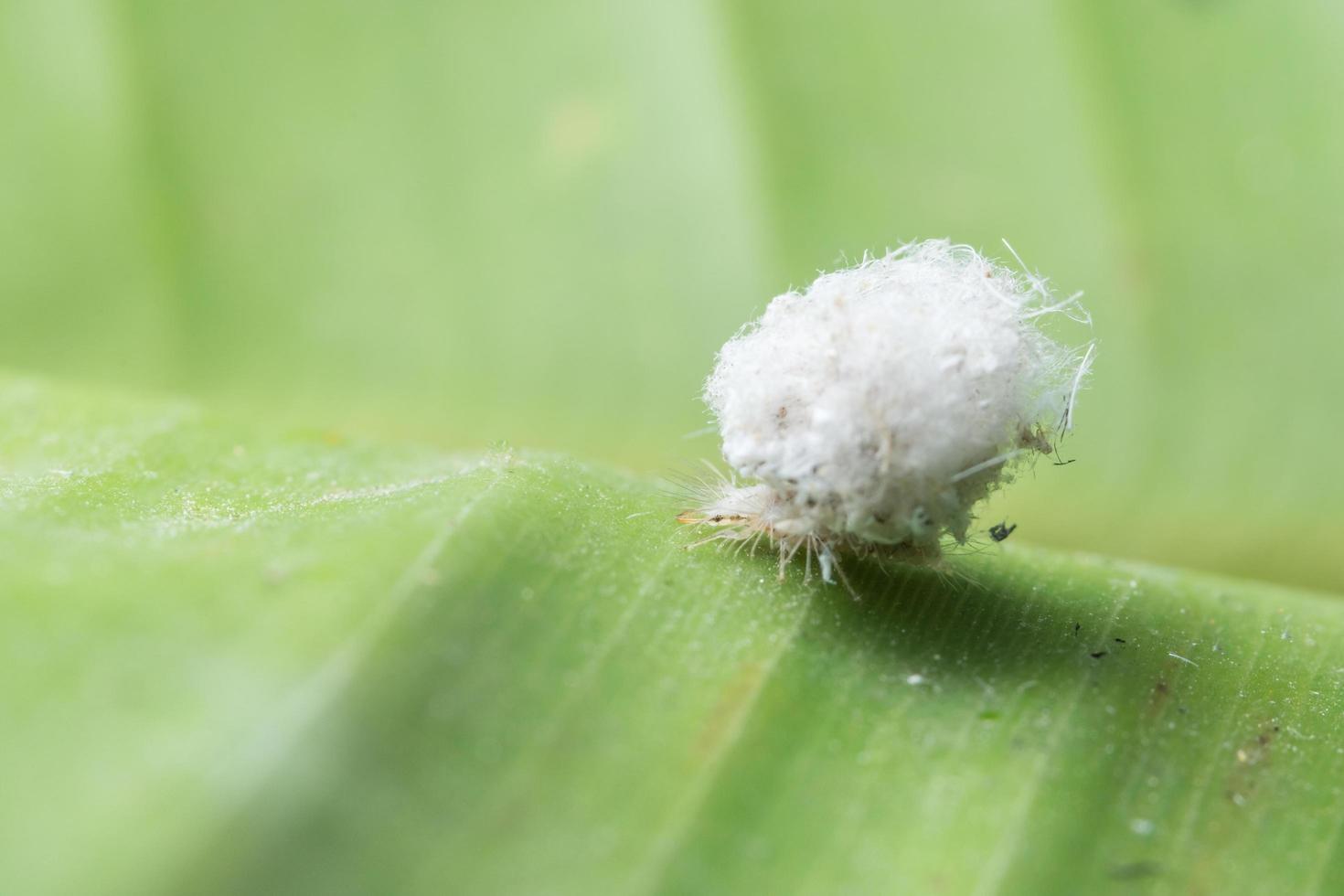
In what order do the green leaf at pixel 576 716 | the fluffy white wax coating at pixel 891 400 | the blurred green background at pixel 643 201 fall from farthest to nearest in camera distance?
the blurred green background at pixel 643 201 < the fluffy white wax coating at pixel 891 400 < the green leaf at pixel 576 716

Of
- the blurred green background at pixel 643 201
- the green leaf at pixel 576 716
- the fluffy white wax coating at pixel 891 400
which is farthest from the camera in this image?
the blurred green background at pixel 643 201

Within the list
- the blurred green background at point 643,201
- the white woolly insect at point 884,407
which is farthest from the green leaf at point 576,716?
the blurred green background at point 643,201

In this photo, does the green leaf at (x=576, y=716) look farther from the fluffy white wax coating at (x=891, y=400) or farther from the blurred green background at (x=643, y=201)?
the blurred green background at (x=643, y=201)

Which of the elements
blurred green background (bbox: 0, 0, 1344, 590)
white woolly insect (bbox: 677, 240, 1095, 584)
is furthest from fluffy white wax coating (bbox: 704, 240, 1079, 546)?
blurred green background (bbox: 0, 0, 1344, 590)

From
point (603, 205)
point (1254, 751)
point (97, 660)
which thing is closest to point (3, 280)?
point (603, 205)

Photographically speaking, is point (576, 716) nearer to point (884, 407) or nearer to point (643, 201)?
point (884, 407)

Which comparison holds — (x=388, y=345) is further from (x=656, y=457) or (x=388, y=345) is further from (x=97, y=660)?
(x=97, y=660)

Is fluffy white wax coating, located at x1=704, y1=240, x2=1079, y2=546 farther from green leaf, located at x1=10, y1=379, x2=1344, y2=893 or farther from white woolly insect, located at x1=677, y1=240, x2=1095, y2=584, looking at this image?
green leaf, located at x1=10, y1=379, x2=1344, y2=893
